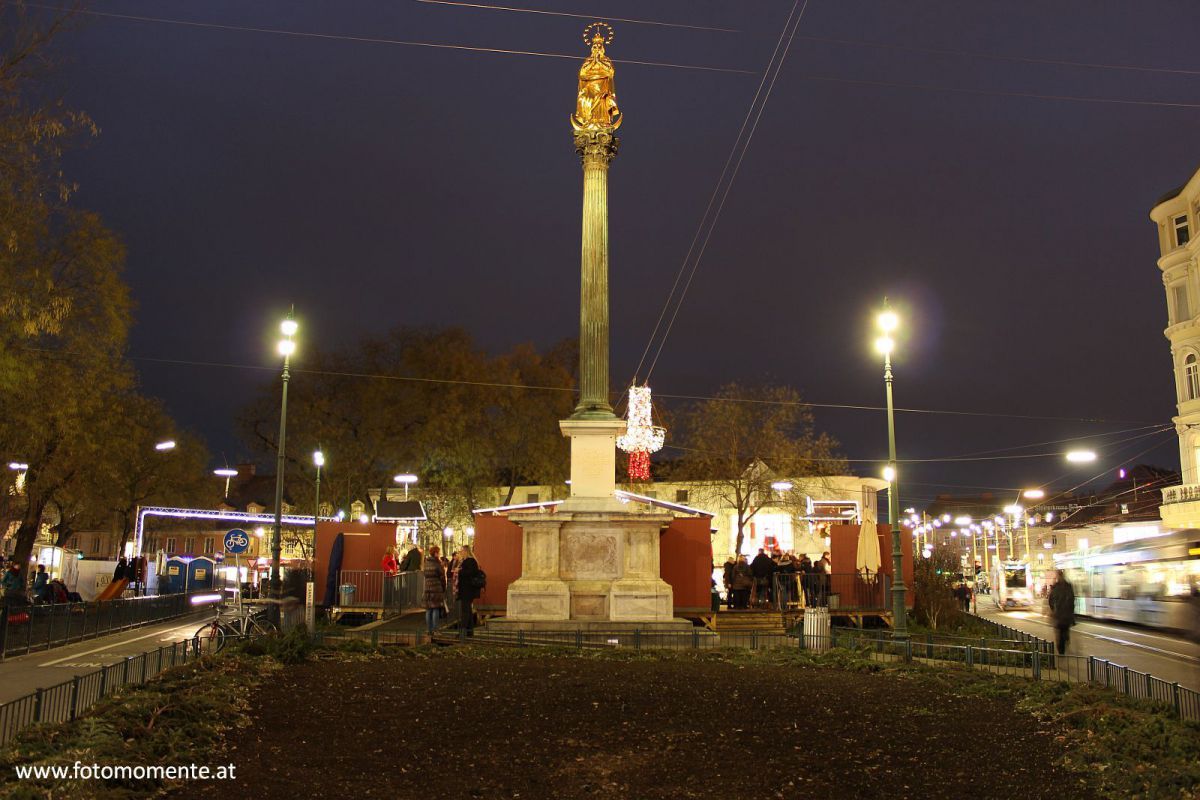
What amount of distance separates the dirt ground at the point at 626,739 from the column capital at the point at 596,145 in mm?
13800

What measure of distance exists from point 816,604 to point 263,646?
14520 millimetres

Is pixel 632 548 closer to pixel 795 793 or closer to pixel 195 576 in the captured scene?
pixel 795 793

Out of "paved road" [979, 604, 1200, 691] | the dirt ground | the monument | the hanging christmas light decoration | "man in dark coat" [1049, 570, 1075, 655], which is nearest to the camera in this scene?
the dirt ground

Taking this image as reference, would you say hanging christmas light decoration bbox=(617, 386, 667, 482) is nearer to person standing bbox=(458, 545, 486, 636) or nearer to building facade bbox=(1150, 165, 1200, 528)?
person standing bbox=(458, 545, 486, 636)

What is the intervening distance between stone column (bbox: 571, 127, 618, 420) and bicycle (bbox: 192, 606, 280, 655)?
8541mm

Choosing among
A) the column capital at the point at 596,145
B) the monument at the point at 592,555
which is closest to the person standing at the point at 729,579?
the monument at the point at 592,555

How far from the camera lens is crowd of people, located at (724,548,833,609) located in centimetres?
2567

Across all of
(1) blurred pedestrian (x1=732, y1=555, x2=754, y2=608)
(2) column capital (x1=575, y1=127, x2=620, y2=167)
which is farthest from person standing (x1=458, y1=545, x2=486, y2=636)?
(2) column capital (x1=575, y1=127, x2=620, y2=167)

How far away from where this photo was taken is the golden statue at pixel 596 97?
2517 centimetres

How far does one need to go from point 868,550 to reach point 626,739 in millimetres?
16964

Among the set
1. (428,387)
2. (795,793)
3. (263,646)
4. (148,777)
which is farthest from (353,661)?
(428,387)

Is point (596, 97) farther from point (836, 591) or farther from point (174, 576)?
point (174, 576)

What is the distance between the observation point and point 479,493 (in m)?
56.9

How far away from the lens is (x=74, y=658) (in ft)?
62.8
